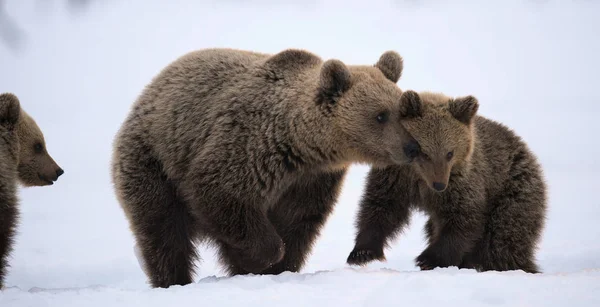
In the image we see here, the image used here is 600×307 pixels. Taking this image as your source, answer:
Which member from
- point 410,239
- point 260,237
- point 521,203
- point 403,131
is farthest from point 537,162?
point 410,239

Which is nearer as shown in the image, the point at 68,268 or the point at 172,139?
the point at 172,139

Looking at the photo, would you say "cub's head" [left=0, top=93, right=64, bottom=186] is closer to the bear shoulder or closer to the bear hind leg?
the bear hind leg

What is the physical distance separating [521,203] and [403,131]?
1.92 meters

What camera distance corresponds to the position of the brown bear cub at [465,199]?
8.21 m

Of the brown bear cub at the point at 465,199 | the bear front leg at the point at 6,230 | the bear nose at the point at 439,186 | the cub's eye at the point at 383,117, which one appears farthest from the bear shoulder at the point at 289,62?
the bear front leg at the point at 6,230

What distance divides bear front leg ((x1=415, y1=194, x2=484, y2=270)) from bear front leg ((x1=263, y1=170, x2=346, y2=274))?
1.11 metres

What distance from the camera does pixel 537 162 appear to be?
945 centimetres

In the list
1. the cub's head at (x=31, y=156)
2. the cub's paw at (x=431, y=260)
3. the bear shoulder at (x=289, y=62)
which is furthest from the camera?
the cub's head at (x=31, y=156)

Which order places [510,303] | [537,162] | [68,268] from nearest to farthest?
[510,303], [537,162], [68,268]

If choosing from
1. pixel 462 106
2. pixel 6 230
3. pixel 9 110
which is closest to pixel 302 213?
pixel 462 106

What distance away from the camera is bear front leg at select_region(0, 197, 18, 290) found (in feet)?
26.3

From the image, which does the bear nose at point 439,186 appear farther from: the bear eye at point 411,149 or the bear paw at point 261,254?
the bear paw at point 261,254

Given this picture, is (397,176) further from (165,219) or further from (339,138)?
(165,219)

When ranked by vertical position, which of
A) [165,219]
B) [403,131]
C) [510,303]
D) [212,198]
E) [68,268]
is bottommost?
[68,268]
